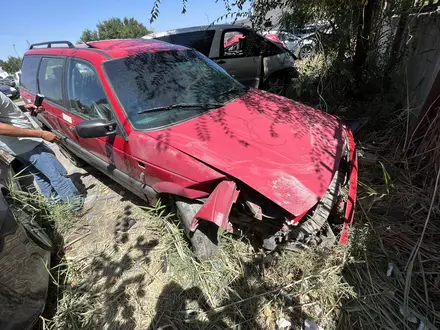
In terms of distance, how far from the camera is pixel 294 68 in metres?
5.52

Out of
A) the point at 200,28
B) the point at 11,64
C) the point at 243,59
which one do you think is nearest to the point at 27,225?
the point at 243,59

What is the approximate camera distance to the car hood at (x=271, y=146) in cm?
167

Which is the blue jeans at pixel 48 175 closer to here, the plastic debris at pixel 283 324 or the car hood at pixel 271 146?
the car hood at pixel 271 146

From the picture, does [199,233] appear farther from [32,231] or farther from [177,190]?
[32,231]

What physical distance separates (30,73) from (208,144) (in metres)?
3.86

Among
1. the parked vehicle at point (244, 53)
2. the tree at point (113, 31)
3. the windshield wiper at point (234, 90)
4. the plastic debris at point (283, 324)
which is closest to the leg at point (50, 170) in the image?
the windshield wiper at point (234, 90)

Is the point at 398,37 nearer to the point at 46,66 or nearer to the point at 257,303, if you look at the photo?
the point at 257,303

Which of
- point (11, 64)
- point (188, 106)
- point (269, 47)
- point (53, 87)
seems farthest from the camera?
point (11, 64)

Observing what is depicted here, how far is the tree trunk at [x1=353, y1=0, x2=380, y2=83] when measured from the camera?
3.40 m

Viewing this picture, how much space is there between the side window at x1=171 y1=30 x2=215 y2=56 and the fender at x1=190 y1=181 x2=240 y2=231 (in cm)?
452

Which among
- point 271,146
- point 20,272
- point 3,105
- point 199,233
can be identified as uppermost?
point 3,105

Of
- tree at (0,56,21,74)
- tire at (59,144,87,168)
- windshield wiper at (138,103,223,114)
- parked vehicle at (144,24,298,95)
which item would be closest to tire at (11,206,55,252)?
windshield wiper at (138,103,223,114)

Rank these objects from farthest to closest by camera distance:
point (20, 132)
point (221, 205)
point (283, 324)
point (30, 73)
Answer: point (30, 73) → point (20, 132) → point (283, 324) → point (221, 205)

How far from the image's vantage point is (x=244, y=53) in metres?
5.32
